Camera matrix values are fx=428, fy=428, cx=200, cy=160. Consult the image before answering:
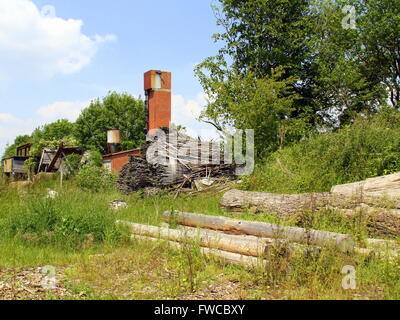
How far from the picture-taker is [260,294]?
16.9 feet

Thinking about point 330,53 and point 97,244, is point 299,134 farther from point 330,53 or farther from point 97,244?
point 97,244

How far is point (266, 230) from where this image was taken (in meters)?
7.38

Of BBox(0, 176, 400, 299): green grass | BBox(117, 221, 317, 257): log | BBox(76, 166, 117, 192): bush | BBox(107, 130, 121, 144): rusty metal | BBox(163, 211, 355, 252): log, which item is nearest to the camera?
BBox(0, 176, 400, 299): green grass

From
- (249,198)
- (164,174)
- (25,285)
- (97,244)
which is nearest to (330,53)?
(164,174)

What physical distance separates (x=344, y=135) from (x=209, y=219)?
7130 mm

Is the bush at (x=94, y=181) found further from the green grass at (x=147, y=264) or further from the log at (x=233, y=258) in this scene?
the log at (x=233, y=258)

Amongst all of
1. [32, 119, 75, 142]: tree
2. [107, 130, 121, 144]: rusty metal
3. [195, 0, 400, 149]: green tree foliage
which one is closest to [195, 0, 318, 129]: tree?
[195, 0, 400, 149]: green tree foliage

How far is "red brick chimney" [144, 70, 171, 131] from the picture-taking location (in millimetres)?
20091

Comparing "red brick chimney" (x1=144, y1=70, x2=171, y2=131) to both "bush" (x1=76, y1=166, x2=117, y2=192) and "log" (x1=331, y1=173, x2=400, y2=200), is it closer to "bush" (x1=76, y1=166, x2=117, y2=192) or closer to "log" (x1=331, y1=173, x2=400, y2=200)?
"bush" (x1=76, y1=166, x2=117, y2=192)

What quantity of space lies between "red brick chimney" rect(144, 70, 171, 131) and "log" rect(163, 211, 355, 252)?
11041mm

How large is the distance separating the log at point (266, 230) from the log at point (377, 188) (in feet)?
7.62

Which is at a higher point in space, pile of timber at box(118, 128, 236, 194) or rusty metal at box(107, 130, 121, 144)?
rusty metal at box(107, 130, 121, 144)

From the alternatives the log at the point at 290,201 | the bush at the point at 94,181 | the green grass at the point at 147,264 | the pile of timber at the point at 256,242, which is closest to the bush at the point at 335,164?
the log at the point at 290,201

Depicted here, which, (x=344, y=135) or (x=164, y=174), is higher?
(x=344, y=135)
